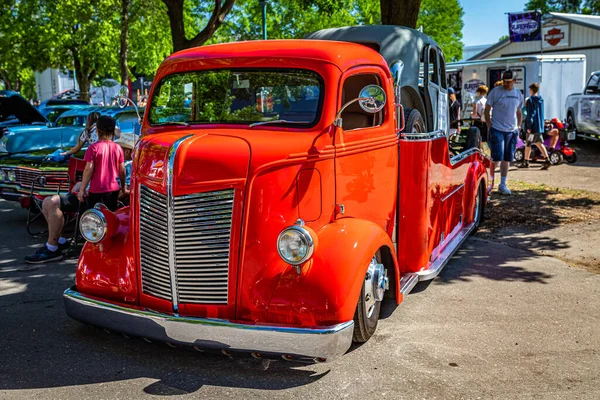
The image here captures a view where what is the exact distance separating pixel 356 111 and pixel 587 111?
14.3 metres

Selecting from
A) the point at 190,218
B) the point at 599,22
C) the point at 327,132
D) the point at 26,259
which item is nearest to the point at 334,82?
the point at 327,132

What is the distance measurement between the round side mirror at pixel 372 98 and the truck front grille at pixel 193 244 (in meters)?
1.11

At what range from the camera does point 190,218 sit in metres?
4.08

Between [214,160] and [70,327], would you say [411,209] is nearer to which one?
[214,160]

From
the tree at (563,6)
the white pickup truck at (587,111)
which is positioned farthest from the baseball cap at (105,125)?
the tree at (563,6)

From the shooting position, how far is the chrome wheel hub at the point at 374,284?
4.40 m

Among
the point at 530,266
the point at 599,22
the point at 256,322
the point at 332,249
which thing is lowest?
the point at 530,266

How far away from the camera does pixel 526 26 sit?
24.0m

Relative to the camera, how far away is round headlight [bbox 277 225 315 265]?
3836 millimetres

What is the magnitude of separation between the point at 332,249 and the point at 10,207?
862 cm

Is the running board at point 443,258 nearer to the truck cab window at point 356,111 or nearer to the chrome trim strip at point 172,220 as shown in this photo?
the truck cab window at point 356,111

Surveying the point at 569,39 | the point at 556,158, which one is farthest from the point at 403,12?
the point at 569,39

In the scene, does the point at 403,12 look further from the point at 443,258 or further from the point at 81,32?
the point at 81,32

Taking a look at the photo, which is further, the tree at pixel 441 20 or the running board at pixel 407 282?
the tree at pixel 441 20
